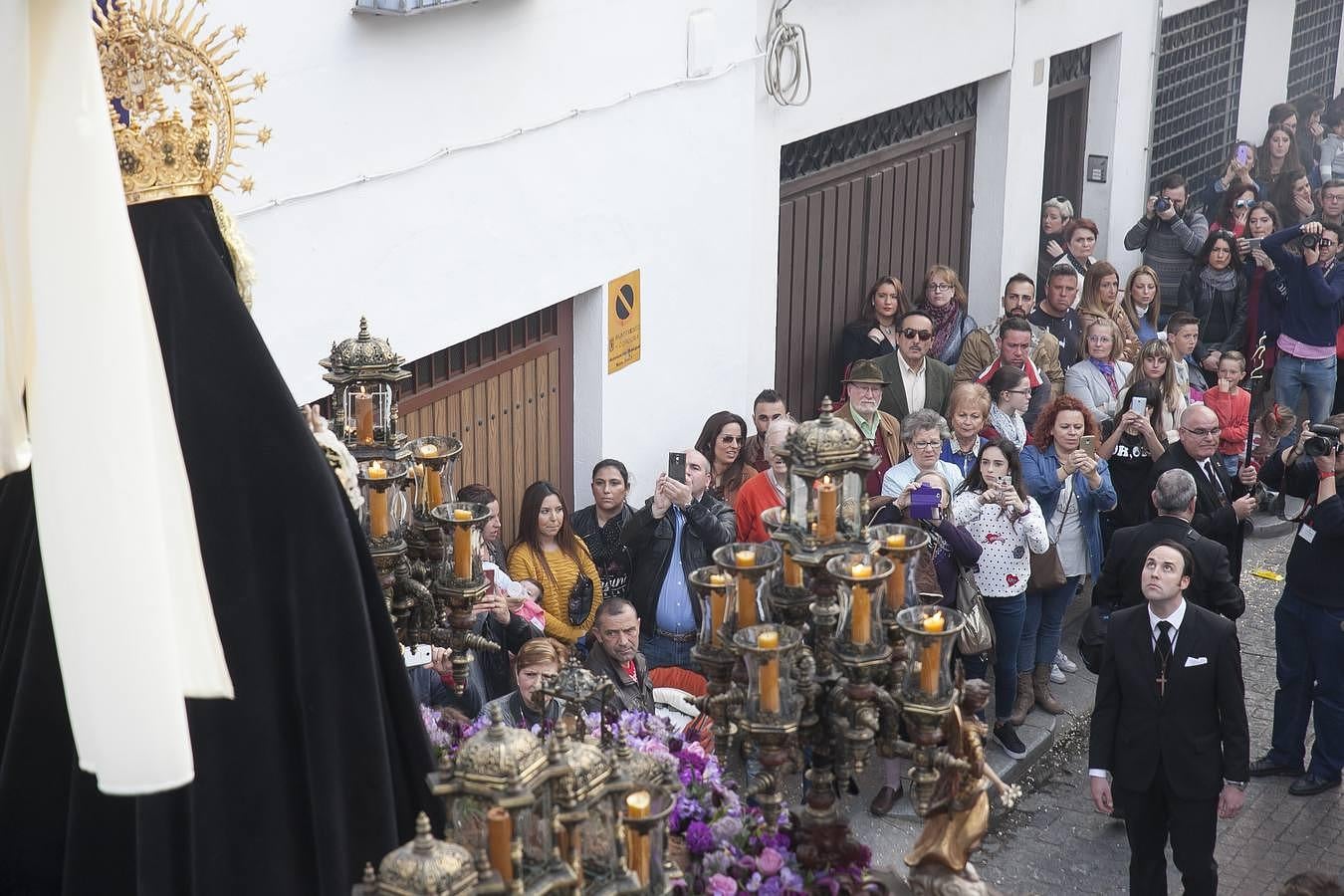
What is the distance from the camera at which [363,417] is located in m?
4.86

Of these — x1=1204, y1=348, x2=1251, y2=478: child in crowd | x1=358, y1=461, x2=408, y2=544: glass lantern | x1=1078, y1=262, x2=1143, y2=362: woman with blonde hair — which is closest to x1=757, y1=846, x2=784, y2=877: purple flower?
x1=358, y1=461, x2=408, y2=544: glass lantern

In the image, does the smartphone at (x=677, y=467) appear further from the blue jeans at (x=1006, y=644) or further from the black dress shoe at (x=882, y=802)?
the black dress shoe at (x=882, y=802)

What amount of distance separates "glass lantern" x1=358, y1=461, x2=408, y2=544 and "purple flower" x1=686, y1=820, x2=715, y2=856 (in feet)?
3.57

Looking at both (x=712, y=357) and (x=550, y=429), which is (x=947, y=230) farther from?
(x=550, y=429)

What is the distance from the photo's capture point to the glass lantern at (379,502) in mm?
4664

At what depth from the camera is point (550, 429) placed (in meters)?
8.96

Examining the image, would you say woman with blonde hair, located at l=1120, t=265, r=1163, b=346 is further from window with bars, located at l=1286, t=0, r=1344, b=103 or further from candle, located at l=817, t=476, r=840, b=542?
window with bars, located at l=1286, t=0, r=1344, b=103

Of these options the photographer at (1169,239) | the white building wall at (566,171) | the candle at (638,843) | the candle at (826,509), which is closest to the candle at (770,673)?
the candle at (826,509)

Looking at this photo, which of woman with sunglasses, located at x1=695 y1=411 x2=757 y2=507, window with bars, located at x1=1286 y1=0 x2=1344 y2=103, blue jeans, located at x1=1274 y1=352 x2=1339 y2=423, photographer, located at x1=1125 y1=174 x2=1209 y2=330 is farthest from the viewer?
window with bars, located at x1=1286 y1=0 x2=1344 y2=103

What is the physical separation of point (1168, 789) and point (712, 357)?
153 inches

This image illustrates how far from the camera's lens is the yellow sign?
8961mm

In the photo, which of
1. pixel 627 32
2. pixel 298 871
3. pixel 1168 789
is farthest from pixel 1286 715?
pixel 298 871

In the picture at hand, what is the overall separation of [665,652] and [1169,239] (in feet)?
25.3

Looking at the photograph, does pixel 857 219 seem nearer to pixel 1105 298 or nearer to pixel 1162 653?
pixel 1105 298
